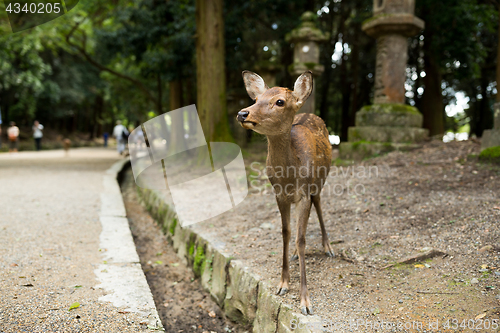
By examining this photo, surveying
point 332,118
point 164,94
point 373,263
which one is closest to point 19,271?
point 373,263

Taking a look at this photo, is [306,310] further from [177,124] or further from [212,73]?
[177,124]

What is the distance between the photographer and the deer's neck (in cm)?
269

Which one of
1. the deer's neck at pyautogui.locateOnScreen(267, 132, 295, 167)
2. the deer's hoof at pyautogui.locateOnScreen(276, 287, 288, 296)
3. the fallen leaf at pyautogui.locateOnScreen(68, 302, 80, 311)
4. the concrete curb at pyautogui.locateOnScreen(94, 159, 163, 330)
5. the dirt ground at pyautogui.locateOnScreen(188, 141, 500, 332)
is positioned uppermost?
the deer's neck at pyautogui.locateOnScreen(267, 132, 295, 167)

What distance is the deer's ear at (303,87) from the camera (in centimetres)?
259

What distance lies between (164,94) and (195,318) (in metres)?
18.8

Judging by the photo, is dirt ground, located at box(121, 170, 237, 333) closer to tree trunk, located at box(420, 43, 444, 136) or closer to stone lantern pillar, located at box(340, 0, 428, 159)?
stone lantern pillar, located at box(340, 0, 428, 159)

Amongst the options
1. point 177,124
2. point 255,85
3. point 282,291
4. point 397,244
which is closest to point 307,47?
point 177,124

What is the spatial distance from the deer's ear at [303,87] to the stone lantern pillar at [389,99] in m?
5.44

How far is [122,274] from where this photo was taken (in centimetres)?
354

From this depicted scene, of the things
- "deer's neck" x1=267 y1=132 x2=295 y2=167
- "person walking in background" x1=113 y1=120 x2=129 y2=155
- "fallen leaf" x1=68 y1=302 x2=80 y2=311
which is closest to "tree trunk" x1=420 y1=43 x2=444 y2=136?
"deer's neck" x1=267 y1=132 x2=295 y2=167

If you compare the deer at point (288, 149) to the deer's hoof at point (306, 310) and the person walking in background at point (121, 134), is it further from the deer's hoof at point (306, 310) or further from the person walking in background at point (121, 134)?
the person walking in background at point (121, 134)

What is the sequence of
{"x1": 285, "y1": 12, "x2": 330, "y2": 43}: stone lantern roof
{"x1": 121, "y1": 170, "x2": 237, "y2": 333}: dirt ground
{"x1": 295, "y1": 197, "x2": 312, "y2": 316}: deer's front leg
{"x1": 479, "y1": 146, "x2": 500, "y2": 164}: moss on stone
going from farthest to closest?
{"x1": 285, "y1": 12, "x2": 330, "y2": 43}: stone lantern roof, {"x1": 479, "y1": 146, "x2": 500, "y2": 164}: moss on stone, {"x1": 121, "y1": 170, "x2": 237, "y2": 333}: dirt ground, {"x1": 295, "y1": 197, "x2": 312, "y2": 316}: deer's front leg

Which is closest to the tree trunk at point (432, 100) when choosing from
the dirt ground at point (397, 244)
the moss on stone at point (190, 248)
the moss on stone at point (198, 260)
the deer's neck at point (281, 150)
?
the dirt ground at point (397, 244)

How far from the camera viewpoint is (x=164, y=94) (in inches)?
824
